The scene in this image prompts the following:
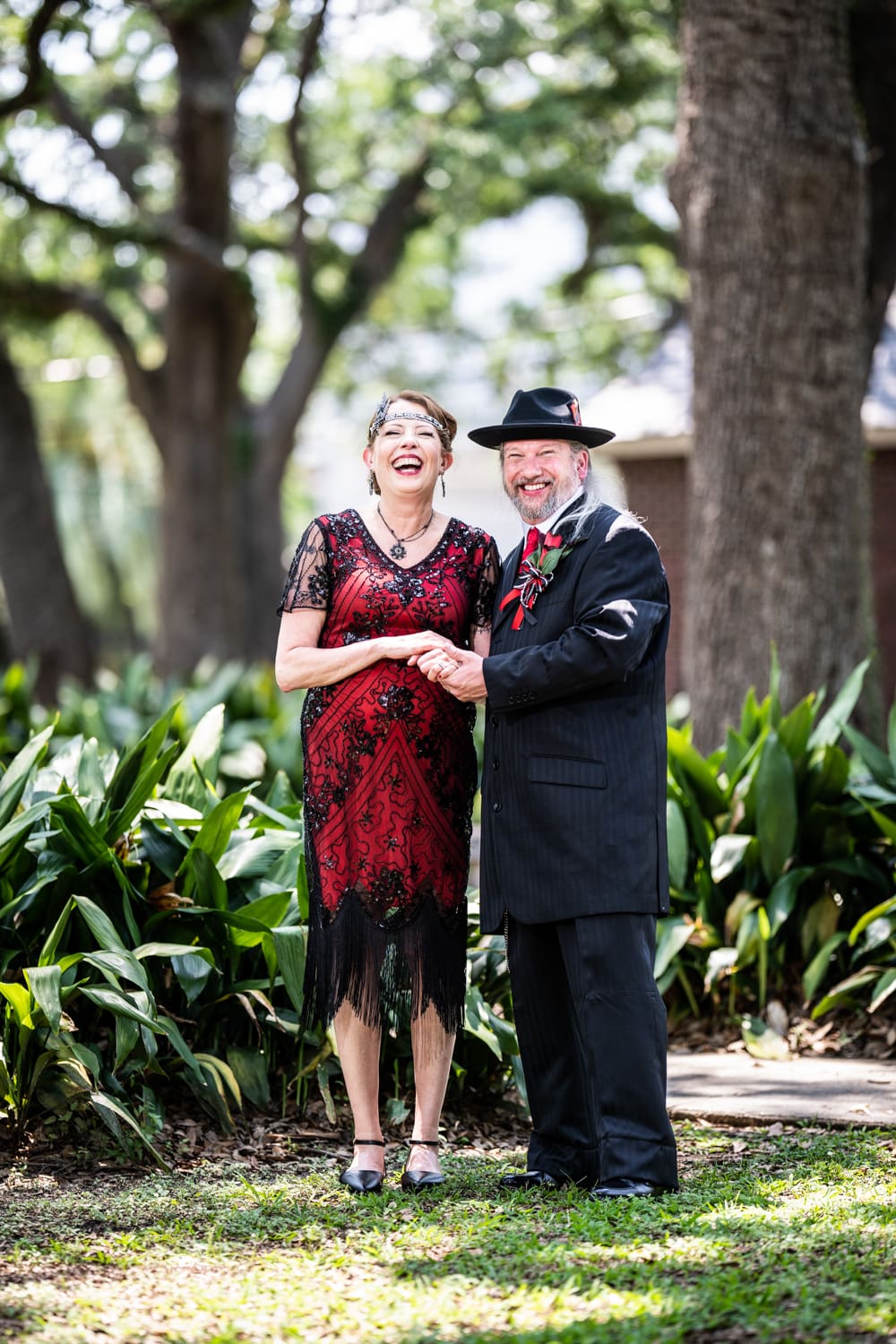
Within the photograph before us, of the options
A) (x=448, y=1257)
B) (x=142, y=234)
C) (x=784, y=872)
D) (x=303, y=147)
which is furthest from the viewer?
(x=303, y=147)

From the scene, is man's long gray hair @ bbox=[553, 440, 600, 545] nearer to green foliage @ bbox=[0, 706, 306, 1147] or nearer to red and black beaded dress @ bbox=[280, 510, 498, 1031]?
red and black beaded dress @ bbox=[280, 510, 498, 1031]

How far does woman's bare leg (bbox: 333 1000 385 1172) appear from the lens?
13.6ft

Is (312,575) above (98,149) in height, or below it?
below

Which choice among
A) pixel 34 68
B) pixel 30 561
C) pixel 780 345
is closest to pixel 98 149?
pixel 30 561

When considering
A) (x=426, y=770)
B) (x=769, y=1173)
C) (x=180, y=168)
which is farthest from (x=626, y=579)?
(x=180, y=168)

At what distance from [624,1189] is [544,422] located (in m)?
2.00

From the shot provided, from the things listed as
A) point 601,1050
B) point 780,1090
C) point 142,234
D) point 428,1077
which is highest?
point 142,234

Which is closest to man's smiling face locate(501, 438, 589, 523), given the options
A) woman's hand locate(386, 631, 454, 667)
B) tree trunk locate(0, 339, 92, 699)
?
woman's hand locate(386, 631, 454, 667)

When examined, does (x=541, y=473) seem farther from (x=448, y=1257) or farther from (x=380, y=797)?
(x=448, y=1257)

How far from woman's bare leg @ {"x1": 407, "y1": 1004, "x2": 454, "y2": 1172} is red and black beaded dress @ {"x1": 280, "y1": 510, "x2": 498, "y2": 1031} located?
0.11 ft

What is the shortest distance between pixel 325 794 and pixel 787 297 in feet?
14.8

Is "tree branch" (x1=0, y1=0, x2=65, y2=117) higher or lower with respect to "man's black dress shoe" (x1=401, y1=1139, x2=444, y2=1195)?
higher

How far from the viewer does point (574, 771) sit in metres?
4.00

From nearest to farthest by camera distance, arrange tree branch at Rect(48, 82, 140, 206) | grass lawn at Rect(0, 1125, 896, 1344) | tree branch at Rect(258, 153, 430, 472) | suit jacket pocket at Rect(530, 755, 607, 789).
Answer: grass lawn at Rect(0, 1125, 896, 1344) → suit jacket pocket at Rect(530, 755, 607, 789) → tree branch at Rect(48, 82, 140, 206) → tree branch at Rect(258, 153, 430, 472)
